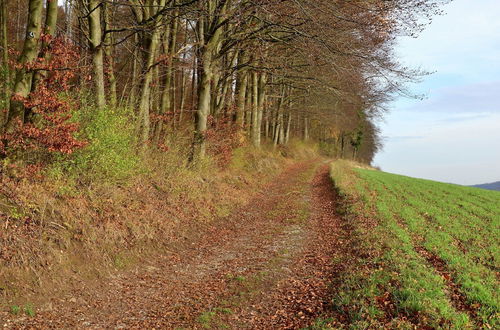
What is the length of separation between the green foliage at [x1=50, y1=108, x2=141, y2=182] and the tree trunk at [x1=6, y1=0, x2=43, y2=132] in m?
1.03

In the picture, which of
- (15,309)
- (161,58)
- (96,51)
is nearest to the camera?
(15,309)

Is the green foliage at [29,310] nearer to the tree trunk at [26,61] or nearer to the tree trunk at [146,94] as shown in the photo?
the tree trunk at [26,61]

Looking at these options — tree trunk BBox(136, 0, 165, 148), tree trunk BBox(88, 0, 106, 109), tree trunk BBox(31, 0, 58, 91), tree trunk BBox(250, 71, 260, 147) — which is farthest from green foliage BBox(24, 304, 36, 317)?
tree trunk BBox(250, 71, 260, 147)

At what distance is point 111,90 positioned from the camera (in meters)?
11.4

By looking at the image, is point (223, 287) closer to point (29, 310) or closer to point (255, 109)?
point (29, 310)

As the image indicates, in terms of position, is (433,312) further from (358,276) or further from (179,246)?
(179,246)

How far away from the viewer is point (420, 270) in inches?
254

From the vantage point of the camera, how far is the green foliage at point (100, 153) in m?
7.42

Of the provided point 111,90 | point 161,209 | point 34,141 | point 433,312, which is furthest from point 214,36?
point 433,312

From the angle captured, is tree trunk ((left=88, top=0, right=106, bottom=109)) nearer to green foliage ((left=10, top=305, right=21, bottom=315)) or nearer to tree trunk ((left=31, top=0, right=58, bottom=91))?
tree trunk ((left=31, top=0, right=58, bottom=91))

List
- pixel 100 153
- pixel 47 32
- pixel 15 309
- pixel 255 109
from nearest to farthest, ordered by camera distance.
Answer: pixel 15 309 < pixel 47 32 < pixel 100 153 < pixel 255 109

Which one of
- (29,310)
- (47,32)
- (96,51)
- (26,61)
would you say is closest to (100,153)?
(26,61)

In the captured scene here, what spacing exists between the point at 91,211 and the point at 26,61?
3.24m

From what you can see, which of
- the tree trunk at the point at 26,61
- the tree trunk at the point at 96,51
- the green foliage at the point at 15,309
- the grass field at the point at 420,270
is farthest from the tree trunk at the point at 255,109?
the green foliage at the point at 15,309
